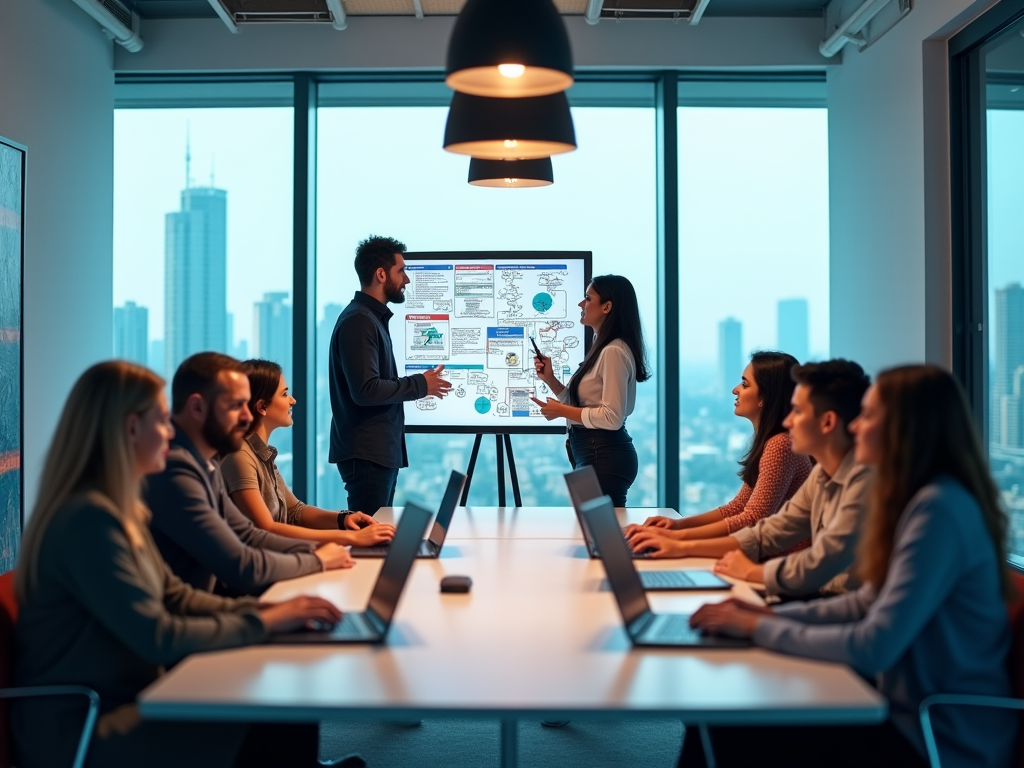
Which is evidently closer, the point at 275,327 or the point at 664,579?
the point at 664,579

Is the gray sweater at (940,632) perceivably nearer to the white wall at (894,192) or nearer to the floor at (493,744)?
the floor at (493,744)

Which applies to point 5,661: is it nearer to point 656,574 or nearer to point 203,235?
point 656,574

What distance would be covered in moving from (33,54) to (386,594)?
14.0ft

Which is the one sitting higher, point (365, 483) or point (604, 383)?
point (604, 383)

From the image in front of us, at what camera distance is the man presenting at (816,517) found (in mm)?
2633

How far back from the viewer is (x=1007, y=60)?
175 inches

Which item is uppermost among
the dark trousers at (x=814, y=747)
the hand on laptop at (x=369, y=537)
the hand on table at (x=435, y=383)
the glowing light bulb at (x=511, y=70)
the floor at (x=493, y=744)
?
the glowing light bulb at (x=511, y=70)

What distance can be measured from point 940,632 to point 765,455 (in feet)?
4.81

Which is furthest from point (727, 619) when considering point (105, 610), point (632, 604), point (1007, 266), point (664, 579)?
point (1007, 266)

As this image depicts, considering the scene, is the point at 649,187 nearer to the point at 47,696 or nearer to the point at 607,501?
the point at 607,501

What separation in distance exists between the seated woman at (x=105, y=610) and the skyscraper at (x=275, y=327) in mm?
4200

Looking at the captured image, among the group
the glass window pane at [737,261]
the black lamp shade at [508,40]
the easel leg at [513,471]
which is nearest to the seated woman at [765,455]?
the black lamp shade at [508,40]

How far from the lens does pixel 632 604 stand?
220cm

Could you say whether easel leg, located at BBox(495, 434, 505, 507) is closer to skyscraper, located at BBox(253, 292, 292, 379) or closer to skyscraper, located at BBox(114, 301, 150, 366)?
skyscraper, located at BBox(253, 292, 292, 379)
